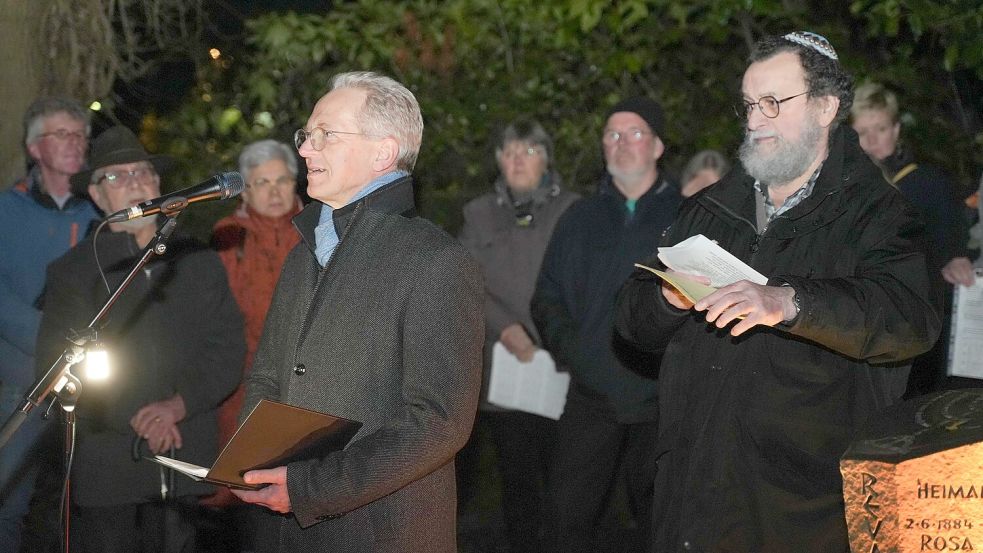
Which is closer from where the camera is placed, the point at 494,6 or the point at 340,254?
the point at 340,254

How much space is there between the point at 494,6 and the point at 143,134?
3.17 m

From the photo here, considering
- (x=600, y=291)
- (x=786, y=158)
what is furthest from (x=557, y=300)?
(x=786, y=158)

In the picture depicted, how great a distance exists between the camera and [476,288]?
333 centimetres

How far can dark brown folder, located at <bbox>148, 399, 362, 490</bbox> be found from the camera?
9.80ft

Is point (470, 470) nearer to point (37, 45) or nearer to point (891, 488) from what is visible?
point (37, 45)

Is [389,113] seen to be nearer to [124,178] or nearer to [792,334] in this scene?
[792,334]

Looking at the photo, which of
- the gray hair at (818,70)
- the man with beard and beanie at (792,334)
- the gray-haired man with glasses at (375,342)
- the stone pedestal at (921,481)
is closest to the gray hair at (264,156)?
the gray-haired man with glasses at (375,342)

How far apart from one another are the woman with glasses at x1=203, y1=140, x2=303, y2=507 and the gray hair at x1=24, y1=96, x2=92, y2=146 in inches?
34.8

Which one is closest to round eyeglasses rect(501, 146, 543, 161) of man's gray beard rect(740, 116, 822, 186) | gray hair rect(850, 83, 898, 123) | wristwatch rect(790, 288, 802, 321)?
gray hair rect(850, 83, 898, 123)

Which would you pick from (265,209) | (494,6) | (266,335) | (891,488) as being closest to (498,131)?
(265,209)

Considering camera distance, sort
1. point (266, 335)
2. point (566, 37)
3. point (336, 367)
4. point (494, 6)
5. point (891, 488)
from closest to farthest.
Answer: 1. point (891, 488)
2. point (336, 367)
3. point (266, 335)
4. point (566, 37)
5. point (494, 6)

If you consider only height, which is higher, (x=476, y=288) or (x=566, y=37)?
(x=566, y=37)

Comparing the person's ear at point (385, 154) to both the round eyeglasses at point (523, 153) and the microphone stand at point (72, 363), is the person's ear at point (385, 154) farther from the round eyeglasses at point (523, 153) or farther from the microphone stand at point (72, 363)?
the round eyeglasses at point (523, 153)

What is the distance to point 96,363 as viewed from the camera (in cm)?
377
